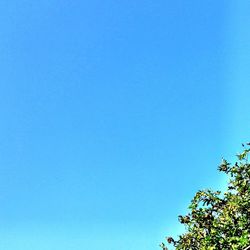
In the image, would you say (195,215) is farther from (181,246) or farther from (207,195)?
(181,246)

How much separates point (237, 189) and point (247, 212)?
4.72ft

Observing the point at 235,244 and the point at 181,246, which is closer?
the point at 235,244

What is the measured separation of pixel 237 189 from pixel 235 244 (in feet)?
12.8

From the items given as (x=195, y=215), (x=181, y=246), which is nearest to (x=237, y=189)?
(x=195, y=215)

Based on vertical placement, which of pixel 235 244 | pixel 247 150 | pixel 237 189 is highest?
pixel 247 150

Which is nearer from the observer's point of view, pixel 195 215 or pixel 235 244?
pixel 235 244

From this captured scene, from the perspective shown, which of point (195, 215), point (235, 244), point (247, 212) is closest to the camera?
point (235, 244)

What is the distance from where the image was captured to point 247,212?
20234mm

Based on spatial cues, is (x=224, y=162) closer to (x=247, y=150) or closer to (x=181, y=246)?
(x=247, y=150)

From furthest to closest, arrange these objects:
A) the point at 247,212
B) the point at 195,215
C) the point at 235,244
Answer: the point at 195,215, the point at 247,212, the point at 235,244

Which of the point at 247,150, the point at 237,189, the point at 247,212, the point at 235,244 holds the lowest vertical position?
the point at 235,244

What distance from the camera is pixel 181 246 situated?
2377cm

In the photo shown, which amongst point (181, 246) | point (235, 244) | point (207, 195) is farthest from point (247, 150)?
point (181, 246)

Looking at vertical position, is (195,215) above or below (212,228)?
above
